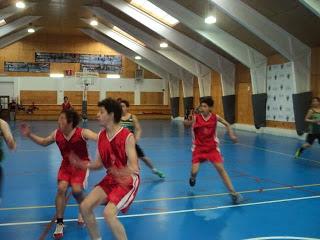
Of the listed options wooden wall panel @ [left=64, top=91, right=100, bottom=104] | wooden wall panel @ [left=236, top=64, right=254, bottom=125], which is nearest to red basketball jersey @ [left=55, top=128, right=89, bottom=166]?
wooden wall panel @ [left=236, top=64, right=254, bottom=125]

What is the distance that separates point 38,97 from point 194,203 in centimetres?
2979

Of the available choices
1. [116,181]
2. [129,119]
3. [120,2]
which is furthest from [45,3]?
[116,181]

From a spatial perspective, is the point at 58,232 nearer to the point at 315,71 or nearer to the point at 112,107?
the point at 112,107

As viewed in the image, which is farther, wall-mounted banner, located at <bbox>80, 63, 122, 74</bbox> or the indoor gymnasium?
wall-mounted banner, located at <bbox>80, 63, 122, 74</bbox>

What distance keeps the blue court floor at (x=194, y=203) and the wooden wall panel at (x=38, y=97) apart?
23250 millimetres

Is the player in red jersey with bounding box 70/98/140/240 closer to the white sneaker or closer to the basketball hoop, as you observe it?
the white sneaker

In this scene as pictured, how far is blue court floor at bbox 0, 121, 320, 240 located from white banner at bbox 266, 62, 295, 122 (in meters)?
7.69

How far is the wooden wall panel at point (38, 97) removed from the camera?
33656 mm

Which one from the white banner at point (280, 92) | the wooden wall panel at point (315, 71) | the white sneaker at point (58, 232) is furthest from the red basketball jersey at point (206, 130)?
the white banner at point (280, 92)

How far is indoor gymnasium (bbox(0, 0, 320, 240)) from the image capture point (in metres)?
4.97

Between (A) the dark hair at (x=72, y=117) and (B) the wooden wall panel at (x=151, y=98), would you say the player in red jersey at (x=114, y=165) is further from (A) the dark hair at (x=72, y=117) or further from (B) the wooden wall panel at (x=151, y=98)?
(B) the wooden wall panel at (x=151, y=98)

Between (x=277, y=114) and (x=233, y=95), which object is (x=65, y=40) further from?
(x=277, y=114)

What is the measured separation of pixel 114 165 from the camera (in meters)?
4.00

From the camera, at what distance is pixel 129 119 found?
25.8ft
